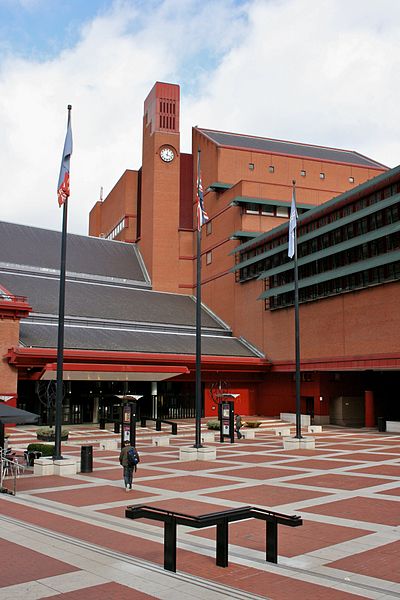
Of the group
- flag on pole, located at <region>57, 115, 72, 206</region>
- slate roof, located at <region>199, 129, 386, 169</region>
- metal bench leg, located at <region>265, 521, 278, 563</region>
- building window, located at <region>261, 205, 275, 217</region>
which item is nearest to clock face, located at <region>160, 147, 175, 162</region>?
slate roof, located at <region>199, 129, 386, 169</region>

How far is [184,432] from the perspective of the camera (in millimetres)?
40812

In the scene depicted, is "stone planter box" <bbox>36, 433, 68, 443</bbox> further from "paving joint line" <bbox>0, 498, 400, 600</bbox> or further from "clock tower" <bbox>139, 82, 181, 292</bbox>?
"clock tower" <bbox>139, 82, 181, 292</bbox>

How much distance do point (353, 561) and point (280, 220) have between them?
52.2 m

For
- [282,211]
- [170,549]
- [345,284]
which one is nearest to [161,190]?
[282,211]

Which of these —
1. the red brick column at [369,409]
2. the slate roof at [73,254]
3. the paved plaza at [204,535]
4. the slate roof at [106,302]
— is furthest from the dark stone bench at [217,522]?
the slate roof at [73,254]

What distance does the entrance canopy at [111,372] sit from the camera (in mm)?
42281

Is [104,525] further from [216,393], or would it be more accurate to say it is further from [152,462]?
[216,393]

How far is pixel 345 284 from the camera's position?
43656mm

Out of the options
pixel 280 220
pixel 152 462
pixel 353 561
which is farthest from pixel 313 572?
pixel 280 220

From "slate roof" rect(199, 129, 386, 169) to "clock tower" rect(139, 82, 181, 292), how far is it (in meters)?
4.49

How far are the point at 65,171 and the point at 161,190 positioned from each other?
154ft

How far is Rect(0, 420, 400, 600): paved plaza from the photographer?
873cm

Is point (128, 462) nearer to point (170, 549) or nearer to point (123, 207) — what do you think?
point (170, 549)

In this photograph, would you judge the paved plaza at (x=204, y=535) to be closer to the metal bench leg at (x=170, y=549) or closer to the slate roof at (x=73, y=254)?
the metal bench leg at (x=170, y=549)
